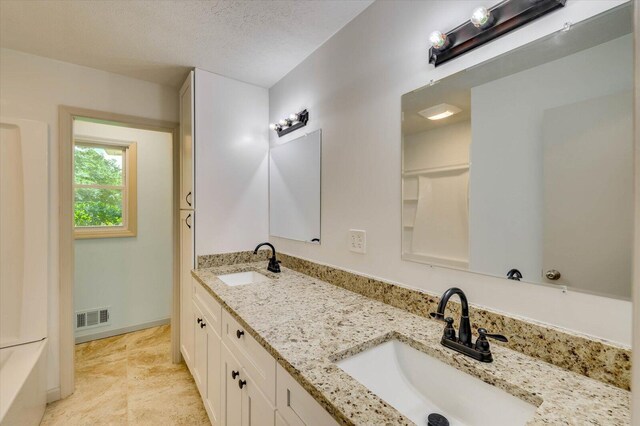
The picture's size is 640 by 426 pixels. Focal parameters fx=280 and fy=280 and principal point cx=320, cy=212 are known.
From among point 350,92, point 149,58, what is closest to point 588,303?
point 350,92

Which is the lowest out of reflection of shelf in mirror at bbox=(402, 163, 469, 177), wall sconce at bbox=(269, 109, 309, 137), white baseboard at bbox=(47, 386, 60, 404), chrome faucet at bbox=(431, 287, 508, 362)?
white baseboard at bbox=(47, 386, 60, 404)

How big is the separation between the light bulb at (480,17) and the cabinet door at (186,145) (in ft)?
5.90

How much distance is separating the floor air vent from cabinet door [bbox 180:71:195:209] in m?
1.64

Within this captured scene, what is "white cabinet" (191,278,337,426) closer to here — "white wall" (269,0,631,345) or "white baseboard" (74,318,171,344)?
"white wall" (269,0,631,345)

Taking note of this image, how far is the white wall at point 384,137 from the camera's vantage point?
83cm

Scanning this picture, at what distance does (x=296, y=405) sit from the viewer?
0.82 m

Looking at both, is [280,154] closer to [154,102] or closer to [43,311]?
[154,102]

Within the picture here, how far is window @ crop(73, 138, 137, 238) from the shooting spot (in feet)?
9.70

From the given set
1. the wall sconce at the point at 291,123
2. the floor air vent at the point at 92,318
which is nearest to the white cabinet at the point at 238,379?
the wall sconce at the point at 291,123

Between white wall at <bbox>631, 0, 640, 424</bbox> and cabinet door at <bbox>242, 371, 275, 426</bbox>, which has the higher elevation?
white wall at <bbox>631, 0, 640, 424</bbox>

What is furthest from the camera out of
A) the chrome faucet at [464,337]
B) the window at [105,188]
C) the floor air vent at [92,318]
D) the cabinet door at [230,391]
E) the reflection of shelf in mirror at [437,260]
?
the window at [105,188]

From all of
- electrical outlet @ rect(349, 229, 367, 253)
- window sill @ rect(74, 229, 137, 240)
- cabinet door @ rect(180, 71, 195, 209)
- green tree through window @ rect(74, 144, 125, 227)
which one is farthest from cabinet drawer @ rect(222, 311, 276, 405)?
green tree through window @ rect(74, 144, 125, 227)

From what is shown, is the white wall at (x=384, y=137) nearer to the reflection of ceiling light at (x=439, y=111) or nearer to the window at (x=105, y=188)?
the reflection of ceiling light at (x=439, y=111)

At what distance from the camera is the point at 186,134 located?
2.16m
